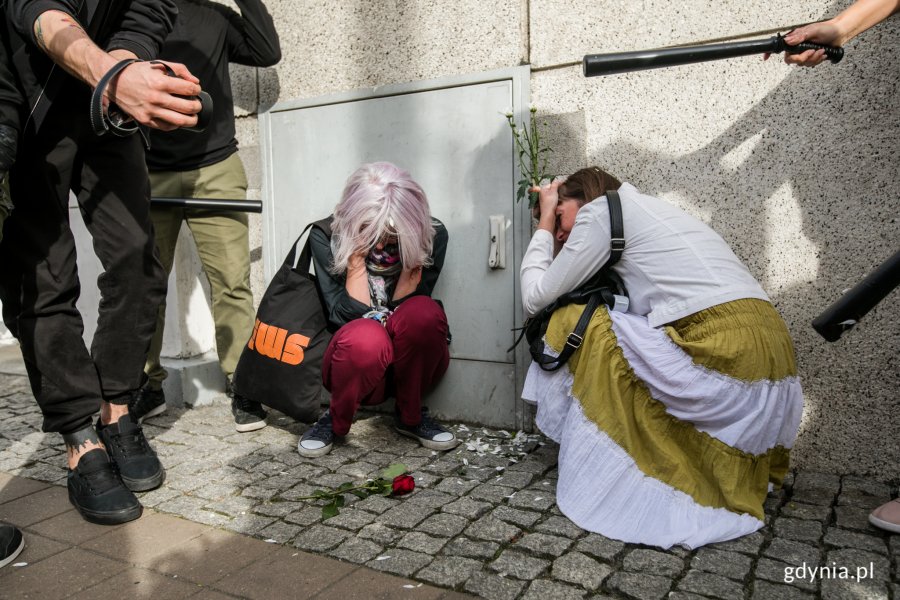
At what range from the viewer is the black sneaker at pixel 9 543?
7.25ft

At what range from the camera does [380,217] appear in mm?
3170

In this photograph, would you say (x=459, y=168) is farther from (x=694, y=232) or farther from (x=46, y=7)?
(x=46, y=7)

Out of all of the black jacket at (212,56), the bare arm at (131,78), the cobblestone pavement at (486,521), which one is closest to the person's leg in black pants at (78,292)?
the cobblestone pavement at (486,521)

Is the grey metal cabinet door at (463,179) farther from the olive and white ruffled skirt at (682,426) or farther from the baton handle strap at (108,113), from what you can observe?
the baton handle strap at (108,113)

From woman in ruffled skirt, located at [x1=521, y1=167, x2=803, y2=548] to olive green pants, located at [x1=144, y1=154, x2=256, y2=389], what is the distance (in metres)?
1.79

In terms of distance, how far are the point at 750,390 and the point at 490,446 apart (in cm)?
125

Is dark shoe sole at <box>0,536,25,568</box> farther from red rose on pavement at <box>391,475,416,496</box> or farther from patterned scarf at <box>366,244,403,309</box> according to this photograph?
patterned scarf at <box>366,244,403,309</box>

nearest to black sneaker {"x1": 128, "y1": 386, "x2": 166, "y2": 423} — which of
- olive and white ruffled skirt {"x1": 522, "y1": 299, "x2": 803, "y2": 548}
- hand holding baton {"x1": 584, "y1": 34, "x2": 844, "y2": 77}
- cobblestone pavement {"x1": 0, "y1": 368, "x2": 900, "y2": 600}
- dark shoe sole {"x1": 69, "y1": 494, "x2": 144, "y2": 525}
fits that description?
cobblestone pavement {"x1": 0, "y1": 368, "x2": 900, "y2": 600}

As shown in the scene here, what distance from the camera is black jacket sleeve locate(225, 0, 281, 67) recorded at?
3.63 metres

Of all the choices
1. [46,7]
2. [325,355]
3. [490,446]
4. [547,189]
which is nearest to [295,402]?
[325,355]

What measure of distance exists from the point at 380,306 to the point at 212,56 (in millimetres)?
1510

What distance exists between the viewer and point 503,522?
8.00 ft

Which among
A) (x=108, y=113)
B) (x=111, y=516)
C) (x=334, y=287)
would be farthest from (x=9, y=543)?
(x=334, y=287)

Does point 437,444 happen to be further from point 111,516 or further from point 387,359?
point 111,516
